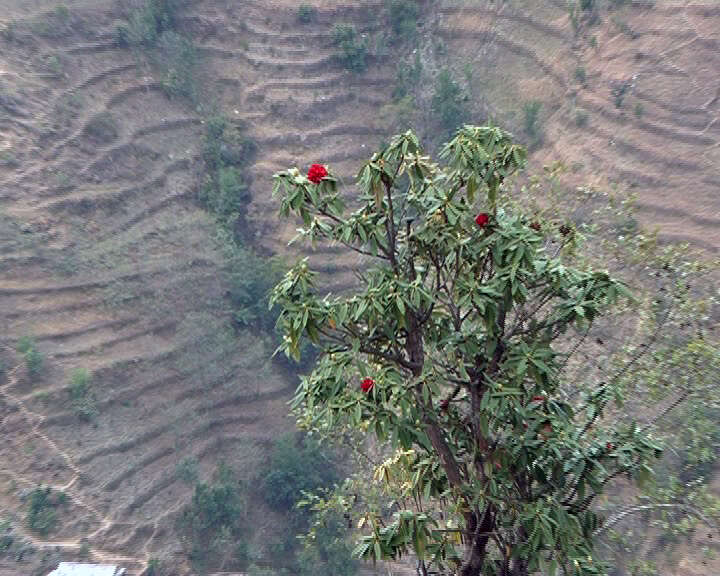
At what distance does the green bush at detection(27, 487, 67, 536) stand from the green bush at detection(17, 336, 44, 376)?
101 inches

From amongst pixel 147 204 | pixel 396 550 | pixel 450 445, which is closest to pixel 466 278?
pixel 450 445

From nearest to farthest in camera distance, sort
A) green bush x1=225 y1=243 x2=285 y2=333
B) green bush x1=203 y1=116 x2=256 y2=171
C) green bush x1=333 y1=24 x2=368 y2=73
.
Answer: green bush x1=225 y1=243 x2=285 y2=333 → green bush x1=203 y1=116 x2=256 y2=171 → green bush x1=333 y1=24 x2=368 y2=73

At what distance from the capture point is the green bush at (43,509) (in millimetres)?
14398

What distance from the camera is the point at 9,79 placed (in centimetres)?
1917

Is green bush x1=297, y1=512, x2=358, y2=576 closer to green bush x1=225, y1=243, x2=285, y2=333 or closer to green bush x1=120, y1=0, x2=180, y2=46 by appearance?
green bush x1=225, y1=243, x2=285, y2=333

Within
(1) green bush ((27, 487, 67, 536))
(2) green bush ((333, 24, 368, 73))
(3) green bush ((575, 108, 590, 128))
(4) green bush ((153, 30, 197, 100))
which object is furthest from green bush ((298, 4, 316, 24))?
(1) green bush ((27, 487, 67, 536))

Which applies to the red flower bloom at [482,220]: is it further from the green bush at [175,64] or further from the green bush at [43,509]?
the green bush at [175,64]

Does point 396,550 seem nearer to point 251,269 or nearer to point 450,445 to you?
point 450,445

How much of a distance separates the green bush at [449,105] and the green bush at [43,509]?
13119mm

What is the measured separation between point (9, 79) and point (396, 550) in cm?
1869

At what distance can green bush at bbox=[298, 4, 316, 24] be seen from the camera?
22.9 metres

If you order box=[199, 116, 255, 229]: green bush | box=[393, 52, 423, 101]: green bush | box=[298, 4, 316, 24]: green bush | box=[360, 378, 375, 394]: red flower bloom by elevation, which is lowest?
box=[360, 378, 375, 394]: red flower bloom

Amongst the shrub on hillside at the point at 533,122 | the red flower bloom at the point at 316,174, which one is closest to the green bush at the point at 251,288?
the shrub on hillside at the point at 533,122

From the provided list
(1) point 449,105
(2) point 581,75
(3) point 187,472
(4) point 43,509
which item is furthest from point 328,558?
(2) point 581,75
